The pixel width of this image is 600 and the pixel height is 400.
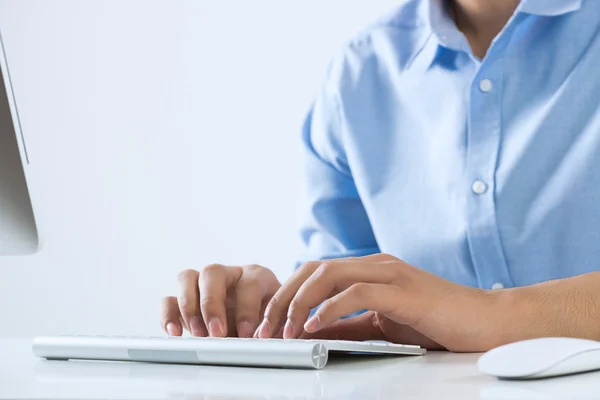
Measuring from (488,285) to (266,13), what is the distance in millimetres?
1683

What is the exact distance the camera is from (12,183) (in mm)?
779

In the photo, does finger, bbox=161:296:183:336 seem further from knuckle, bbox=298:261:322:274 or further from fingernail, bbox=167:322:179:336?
knuckle, bbox=298:261:322:274

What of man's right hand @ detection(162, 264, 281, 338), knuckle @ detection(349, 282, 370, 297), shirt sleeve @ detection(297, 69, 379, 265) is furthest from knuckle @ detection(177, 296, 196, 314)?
shirt sleeve @ detection(297, 69, 379, 265)

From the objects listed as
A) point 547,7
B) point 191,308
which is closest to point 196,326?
point 191,308

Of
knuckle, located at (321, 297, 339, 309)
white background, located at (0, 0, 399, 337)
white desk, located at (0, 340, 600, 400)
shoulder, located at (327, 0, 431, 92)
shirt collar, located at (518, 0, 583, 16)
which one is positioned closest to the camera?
white desk, located at (0, 340, 600, 400)

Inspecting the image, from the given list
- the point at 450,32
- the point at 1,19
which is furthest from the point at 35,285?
the point at 450,32

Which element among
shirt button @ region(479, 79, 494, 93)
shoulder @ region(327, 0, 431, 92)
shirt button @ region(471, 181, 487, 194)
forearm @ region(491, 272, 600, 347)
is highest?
shoulder @ region(327, 0, 431, 92)

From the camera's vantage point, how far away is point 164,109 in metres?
2.76

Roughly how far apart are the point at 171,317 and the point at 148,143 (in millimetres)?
1893

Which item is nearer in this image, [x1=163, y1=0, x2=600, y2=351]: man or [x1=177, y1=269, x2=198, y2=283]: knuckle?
[x1=163, y1=0, x2=600, y2=351]: man

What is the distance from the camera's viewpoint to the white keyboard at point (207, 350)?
0.61 meters

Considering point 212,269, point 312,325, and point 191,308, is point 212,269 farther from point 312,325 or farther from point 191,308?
point 312,325

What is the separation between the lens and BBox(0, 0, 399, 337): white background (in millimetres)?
2656

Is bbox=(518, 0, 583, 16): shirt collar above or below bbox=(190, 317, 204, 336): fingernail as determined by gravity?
above
